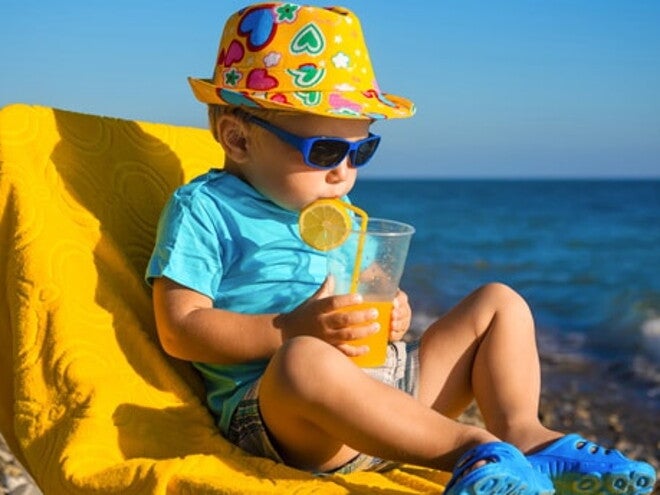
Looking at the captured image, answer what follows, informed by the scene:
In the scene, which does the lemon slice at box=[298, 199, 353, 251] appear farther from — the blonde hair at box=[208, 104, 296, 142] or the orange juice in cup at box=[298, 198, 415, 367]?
the blonde hair at box=[208, 104, 296, 142]

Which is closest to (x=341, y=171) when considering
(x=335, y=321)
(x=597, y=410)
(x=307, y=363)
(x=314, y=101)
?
(x=314, y=101)

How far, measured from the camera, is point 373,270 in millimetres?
2654

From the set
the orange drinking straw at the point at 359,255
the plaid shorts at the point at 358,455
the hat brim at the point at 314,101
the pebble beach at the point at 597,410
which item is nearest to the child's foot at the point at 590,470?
the plaid shorts at the point at 358,455

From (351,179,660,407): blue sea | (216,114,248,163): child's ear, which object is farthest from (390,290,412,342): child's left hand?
(351,179,660,407): blue sea

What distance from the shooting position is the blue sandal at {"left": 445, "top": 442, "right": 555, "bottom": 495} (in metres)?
2.20

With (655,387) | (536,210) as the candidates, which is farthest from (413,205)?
(655,387)

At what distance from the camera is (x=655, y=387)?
314 inches

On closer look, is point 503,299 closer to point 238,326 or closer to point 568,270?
point 238,326

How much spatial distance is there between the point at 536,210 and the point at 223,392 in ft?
97.7

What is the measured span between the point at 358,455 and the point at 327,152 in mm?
775

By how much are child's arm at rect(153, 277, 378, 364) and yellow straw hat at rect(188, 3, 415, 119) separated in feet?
1.78

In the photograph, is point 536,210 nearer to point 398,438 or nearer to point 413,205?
point 413,205

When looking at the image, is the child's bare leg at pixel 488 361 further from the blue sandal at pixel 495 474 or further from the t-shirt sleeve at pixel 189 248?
the t-shirt sleeve at pixel 189 248

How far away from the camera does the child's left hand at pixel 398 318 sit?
8.96 feet
